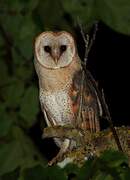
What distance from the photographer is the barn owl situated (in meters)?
2.84

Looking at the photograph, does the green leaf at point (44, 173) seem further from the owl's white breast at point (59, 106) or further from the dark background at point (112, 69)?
the dark background at point (112, 69)

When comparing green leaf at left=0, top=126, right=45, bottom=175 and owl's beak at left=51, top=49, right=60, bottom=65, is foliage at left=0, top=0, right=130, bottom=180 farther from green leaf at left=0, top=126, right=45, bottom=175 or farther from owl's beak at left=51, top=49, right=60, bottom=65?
owl's beak at left=51, top=49, right=60, bottom=65

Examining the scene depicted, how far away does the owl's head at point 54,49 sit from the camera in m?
2.79

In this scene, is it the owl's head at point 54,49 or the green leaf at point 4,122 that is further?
the green leaf at point 4,122

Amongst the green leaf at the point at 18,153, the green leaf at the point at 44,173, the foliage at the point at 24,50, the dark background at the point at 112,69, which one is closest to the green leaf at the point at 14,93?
the foliage at the point at 24,50

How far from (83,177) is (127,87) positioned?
365cm

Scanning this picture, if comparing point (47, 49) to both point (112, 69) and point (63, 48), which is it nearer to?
point (63, 48)

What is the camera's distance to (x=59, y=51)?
112 inches

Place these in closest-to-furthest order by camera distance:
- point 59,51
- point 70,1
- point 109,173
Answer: point 109,173 < point 59,51 < point 70,1

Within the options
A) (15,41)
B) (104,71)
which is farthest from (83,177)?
(104,71)

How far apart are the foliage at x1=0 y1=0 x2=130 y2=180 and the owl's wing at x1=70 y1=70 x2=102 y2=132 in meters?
0.36

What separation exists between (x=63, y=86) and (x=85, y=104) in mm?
138

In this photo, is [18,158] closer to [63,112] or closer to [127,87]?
[63,112]

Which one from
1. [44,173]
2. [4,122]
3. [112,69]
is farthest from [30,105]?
[44,173]
